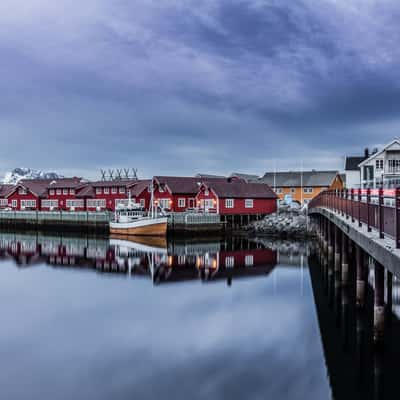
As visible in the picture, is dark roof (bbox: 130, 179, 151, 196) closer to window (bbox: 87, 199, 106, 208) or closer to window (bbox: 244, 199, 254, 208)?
window (bbox: 87, 199, 106, 208)

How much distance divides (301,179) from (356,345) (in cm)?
6342

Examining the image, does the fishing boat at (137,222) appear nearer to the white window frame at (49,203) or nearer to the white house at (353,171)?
the white window frame at (49,203)

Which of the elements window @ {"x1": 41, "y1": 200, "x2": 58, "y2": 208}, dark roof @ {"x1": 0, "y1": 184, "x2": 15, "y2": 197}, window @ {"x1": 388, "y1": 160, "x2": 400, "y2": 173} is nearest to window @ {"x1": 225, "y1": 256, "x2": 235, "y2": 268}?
window @ {"x1": 388, "y1": 160, "x2": 400, "y2": 173}

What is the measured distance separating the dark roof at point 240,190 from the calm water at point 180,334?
24.2 meters

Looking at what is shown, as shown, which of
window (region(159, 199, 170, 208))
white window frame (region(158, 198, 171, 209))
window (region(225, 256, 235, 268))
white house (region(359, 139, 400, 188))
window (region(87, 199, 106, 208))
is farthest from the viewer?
window (region(87, 199, 106, 208))

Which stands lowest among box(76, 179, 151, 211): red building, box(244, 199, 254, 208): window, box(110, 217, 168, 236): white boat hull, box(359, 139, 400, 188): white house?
box(110, 217, 168, 236): white boat hull

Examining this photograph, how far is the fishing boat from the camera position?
55406 mm

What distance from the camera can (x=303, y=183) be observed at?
7731 cm

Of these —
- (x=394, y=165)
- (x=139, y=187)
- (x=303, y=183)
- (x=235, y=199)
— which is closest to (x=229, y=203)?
(x=235, y=199)

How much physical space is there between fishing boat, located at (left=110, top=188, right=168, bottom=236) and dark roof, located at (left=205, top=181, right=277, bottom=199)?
7953 mm

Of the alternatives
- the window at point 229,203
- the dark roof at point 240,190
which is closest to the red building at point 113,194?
the dark roof at point 240,190

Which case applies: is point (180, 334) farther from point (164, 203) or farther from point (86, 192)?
point (86, 192)

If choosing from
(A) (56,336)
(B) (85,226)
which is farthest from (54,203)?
(A) (56,336)

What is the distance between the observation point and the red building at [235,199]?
5978 centimetres
